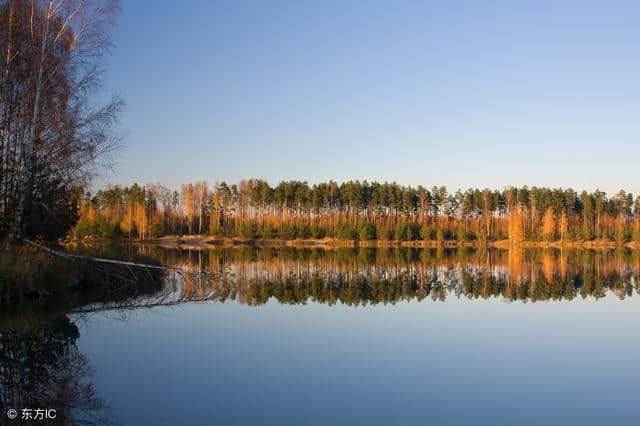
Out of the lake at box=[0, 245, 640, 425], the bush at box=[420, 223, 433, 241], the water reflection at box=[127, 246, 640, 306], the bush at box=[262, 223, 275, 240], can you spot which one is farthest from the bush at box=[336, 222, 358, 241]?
the lake at box=[0, 245, 640, 425]

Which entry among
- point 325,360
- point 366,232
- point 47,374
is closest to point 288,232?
point 366,232

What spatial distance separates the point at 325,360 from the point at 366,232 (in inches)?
2484

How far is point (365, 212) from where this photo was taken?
89.4 m

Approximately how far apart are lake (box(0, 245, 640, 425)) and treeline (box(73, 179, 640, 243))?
5774 centimetres

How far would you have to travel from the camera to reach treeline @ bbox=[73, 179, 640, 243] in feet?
247

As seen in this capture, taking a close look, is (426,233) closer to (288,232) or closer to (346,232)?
(346,232)

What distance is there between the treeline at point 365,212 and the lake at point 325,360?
57.7 metres

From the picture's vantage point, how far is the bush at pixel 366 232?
7188 cm

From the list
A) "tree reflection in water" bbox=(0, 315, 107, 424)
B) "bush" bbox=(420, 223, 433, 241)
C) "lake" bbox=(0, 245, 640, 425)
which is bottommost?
"lake" bbox=(0, 245, 640, 425)

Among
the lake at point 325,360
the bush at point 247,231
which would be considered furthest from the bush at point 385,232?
the lake at point 325,360

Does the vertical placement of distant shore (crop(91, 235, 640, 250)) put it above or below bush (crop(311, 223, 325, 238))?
below

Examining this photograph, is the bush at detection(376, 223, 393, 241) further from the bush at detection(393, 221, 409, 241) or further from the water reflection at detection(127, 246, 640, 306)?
the water reflection at detection(127, 246, 640, 306)

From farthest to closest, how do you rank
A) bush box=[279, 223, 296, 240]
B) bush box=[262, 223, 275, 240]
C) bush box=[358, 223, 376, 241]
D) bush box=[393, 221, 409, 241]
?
bush box=[279, 223, 296, 240] < bush box=[262, 223, 275, 240] < bush box=[393, 221, 409, 241] < bush box=[358, 223, 376, 241]

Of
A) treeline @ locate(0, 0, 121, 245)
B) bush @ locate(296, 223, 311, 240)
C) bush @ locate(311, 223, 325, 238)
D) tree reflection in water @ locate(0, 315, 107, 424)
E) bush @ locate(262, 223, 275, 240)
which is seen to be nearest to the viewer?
tree reflection in water @ locate(0, 315, 107, 424)
